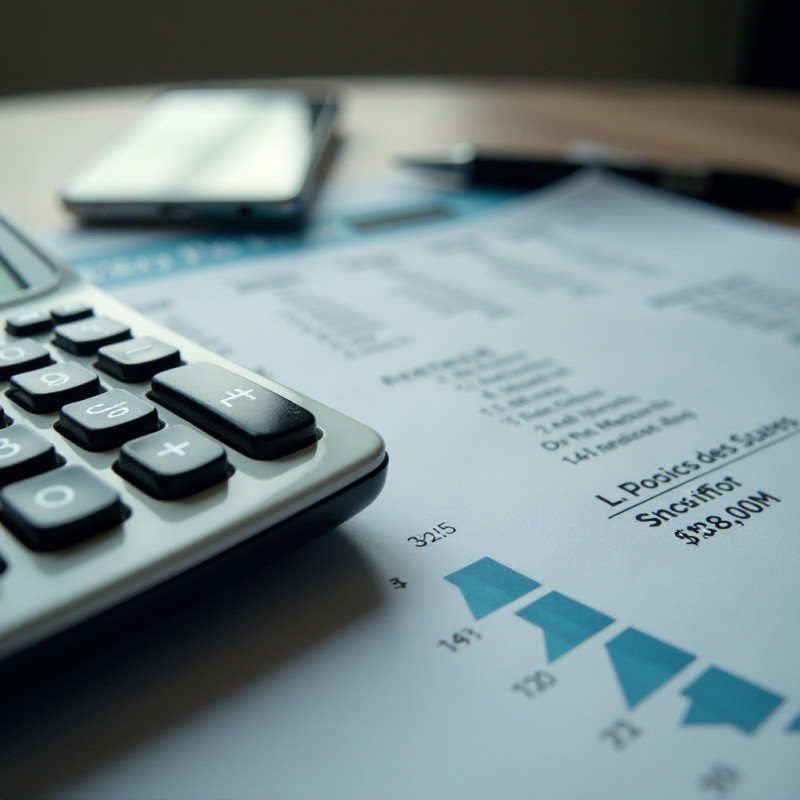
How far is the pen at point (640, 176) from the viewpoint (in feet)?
1.55

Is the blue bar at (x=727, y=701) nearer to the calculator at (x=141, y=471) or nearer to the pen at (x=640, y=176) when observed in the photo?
the calculator at (x=141, y=471)

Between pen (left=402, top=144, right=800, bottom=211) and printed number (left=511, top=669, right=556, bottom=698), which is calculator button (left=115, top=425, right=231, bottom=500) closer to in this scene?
printed number (left=511, top=669, right=556, bottom=698)

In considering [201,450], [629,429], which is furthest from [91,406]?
[629,429]

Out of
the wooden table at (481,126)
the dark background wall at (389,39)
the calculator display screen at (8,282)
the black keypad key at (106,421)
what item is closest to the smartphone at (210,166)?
the wooden table at (481,126)

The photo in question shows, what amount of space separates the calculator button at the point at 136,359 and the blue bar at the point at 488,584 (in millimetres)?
97

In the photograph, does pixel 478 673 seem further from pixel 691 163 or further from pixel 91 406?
pixel 691 163

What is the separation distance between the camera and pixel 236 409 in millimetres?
193

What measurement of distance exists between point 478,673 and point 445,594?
0.9 inches

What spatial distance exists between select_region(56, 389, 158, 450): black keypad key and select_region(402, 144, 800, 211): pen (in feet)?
1.22

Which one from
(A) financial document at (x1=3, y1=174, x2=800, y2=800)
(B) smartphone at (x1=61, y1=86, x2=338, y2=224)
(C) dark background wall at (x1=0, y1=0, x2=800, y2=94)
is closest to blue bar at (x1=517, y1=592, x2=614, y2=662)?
(A) financial document at (x1=3, y1=174, x2=800, y2=800)

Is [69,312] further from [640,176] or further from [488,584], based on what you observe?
[640,176]

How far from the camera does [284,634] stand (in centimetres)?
17

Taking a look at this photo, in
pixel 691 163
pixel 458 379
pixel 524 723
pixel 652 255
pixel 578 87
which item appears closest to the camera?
pixel 524 723

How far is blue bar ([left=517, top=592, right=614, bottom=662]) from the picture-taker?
6.6 inches
